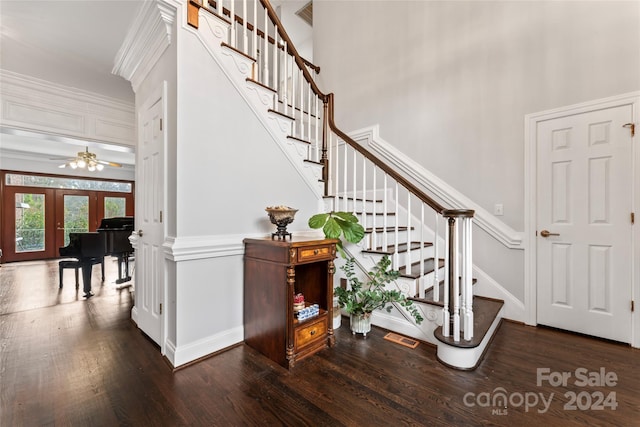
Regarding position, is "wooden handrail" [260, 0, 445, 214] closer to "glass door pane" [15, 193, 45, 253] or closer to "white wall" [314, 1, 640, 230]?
"white wall" [314, 1, 640, 230]

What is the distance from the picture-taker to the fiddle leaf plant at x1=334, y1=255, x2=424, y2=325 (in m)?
2.33

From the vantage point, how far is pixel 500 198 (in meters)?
2.84

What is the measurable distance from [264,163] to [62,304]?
3.21 m

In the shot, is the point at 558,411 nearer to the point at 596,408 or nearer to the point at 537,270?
the point at 596,408

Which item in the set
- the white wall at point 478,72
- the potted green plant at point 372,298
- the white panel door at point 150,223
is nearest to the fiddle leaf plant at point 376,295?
the potted green plant at point 372,298

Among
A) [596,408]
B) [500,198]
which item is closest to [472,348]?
[596,408]

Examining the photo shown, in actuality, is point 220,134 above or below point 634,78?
below

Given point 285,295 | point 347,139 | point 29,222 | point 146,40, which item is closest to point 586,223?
point 347,139

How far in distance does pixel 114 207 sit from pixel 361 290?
8.53 metres

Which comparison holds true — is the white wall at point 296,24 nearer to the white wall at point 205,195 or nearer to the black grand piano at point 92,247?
the white wall at point 205,195

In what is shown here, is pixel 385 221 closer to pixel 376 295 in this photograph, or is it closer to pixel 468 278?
pixel 376 295

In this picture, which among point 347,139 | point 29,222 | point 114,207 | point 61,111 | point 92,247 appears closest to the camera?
point 347,139

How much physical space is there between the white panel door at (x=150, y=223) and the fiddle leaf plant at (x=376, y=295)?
5.18ft

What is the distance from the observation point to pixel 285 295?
1915 mm
